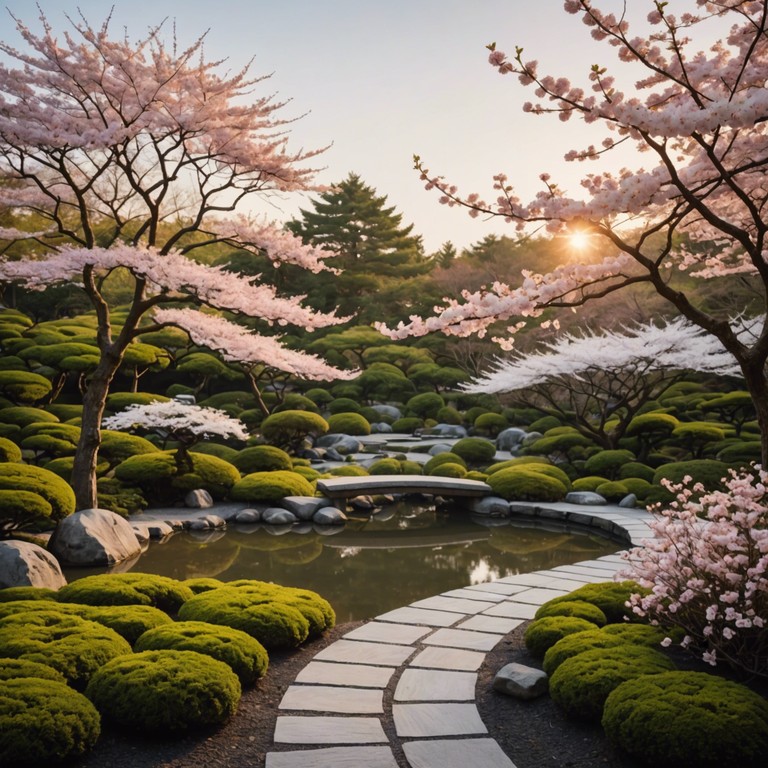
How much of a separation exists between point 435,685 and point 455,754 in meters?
0.87

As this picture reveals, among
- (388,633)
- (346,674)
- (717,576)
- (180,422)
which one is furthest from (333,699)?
(180,422)

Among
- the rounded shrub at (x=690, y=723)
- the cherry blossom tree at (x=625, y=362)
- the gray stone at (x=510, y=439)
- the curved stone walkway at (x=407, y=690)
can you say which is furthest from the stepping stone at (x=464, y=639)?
the gray stone at (x=510, y=439)

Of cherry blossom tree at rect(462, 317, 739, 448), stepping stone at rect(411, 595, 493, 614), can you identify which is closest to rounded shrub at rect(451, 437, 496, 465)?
cherry blossom tree at rect(462, 317, 739, 448)

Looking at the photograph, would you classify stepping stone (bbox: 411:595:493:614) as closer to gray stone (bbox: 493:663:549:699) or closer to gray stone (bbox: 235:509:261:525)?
gray stone (bbox: 493:663:549:699)

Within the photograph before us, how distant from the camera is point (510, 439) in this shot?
1877 cm

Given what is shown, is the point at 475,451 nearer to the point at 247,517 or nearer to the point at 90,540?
the point at 247,517

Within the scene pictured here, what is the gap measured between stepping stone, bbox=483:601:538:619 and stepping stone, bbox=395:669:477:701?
139cm

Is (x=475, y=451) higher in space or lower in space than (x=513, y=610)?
higher

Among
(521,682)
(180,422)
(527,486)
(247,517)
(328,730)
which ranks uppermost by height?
(180,422)

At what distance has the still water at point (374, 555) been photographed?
7527 millimetres

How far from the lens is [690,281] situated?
902 inches

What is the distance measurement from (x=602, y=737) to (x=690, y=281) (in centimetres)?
2206

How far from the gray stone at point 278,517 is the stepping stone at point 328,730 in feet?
24.0

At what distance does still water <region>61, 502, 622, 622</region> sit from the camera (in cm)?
753
